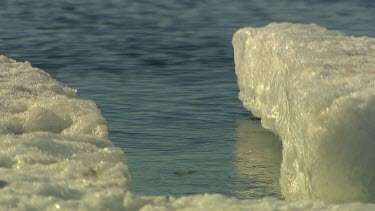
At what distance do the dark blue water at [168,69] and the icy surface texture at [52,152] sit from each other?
0.97 meters

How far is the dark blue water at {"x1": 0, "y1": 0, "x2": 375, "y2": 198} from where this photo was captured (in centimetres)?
927

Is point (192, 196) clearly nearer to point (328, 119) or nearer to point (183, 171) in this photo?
point (328, 119)

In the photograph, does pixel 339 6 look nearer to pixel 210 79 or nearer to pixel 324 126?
pixel 210 79

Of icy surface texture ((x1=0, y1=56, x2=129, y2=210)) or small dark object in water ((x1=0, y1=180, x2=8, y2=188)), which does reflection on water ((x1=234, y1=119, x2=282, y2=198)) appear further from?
small dark object in water ((x1=0, y1=180, x2=8, y2=188))

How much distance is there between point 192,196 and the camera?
623 centimetres

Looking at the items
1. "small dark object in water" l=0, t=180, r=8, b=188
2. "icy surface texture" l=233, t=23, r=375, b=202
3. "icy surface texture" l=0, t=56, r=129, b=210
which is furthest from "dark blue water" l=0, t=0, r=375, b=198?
"small dark object in water" l=0, t=180, r=8, b=188

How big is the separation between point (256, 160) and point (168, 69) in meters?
4.22

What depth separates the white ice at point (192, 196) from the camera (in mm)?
6098

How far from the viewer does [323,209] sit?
19.5ft

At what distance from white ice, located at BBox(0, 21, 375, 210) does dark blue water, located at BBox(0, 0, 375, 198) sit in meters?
0.88

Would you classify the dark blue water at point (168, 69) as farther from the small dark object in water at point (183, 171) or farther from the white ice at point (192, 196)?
the white ice at point (192, 196)

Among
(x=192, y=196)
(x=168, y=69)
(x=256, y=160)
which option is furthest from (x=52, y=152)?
(x=168, y=69)

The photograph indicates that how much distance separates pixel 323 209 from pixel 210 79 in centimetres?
713

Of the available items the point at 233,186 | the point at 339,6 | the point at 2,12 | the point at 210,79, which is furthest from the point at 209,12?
the point at 233,186
